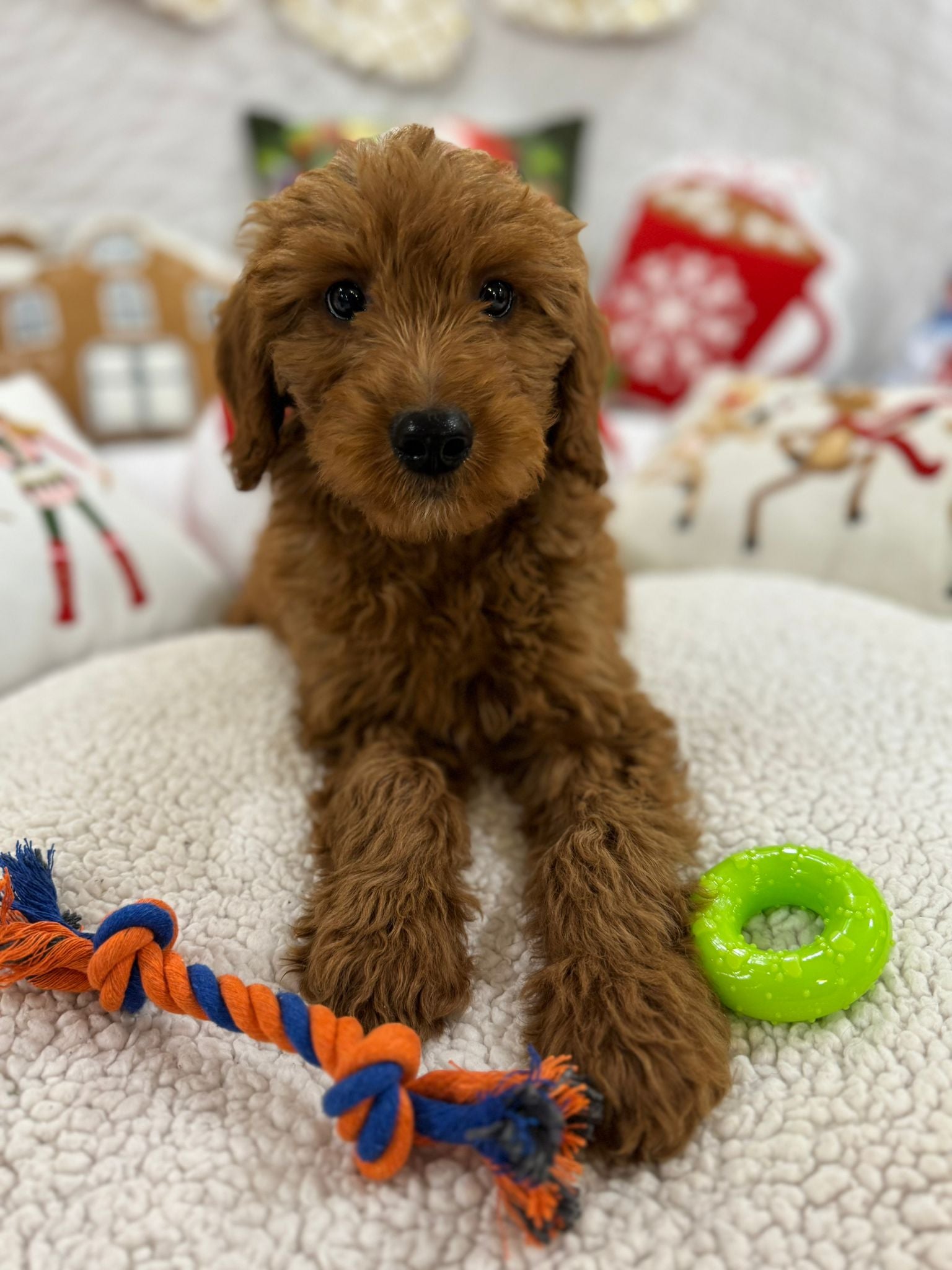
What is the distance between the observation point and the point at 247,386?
5.13 ft

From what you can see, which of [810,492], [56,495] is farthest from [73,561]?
[810,492]

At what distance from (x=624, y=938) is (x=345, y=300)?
99cm

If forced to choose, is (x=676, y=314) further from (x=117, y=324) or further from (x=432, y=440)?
(x=432, y=440)

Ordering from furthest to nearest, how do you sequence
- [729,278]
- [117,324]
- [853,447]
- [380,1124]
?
[729,278] → [117,324] → [853,447] → [380,1124]

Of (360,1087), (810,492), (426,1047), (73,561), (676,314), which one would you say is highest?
(676,314)

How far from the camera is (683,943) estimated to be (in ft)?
4.14

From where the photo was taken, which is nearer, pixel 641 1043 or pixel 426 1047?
pixel 641 1043

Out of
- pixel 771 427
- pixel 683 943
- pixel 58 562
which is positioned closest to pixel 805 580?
pixel 771 427

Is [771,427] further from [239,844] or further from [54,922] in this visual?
[54,922]

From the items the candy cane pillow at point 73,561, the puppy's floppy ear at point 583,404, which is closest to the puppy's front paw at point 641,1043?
the puppy's floppy ear at point 583,404

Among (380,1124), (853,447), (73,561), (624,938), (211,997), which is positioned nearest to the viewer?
(380,1124)

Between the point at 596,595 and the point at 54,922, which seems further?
the point at 596,595

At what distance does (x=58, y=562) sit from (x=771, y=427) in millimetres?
1826

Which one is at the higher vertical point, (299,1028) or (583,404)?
(583,404)
